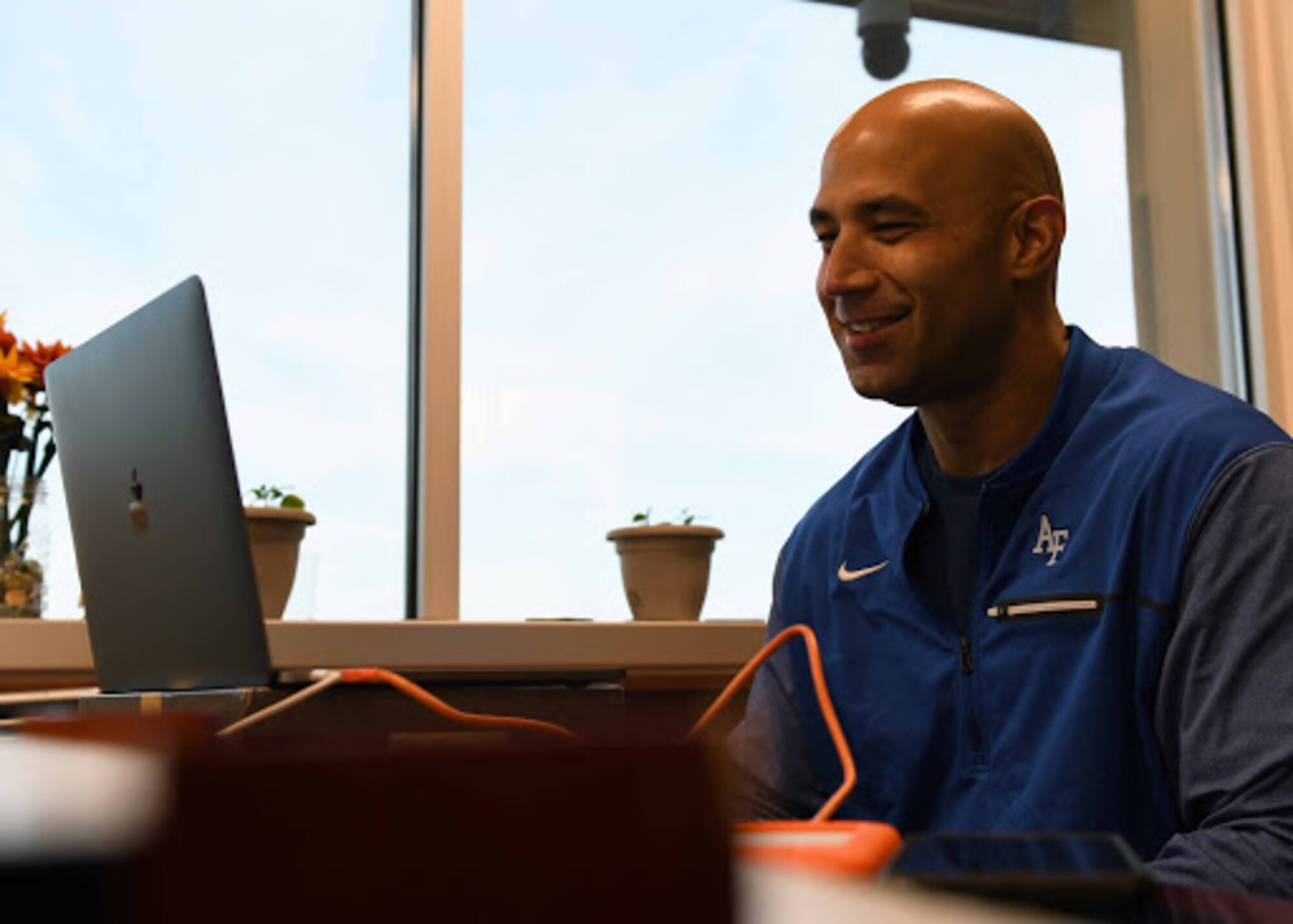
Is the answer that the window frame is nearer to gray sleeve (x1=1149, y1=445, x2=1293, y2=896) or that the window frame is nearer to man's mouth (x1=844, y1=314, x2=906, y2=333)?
man's mouth (x1=844, y1=314, x2=906, y2=333)

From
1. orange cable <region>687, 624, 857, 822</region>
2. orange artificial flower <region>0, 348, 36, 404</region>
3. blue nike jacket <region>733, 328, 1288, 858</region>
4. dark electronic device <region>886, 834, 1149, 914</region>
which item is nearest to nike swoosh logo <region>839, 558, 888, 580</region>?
blue nike jacket <region>733, 328, 1288, 858</region>

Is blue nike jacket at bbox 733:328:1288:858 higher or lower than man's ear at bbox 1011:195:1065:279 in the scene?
lower

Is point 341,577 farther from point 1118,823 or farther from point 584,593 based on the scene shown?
point 1118,823

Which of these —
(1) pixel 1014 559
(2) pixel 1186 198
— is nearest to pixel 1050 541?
(1) pixel 1014 559

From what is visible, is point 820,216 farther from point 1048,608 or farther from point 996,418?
point 1048,608

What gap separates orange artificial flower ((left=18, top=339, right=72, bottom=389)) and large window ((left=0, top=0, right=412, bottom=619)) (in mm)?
252

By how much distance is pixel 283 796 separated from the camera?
0.16 meters

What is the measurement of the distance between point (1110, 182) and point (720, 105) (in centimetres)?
87

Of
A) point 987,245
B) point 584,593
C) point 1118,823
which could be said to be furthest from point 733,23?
point 1118,823

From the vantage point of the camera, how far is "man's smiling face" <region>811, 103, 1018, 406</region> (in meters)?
1.58

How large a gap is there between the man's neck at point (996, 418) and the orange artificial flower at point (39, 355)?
1.20 meters

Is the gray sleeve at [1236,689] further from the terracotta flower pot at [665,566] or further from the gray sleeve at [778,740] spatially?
the terracotta flower pot at [665,566]

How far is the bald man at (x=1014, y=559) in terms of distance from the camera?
3.95 ft

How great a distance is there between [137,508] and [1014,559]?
0.80 meters
